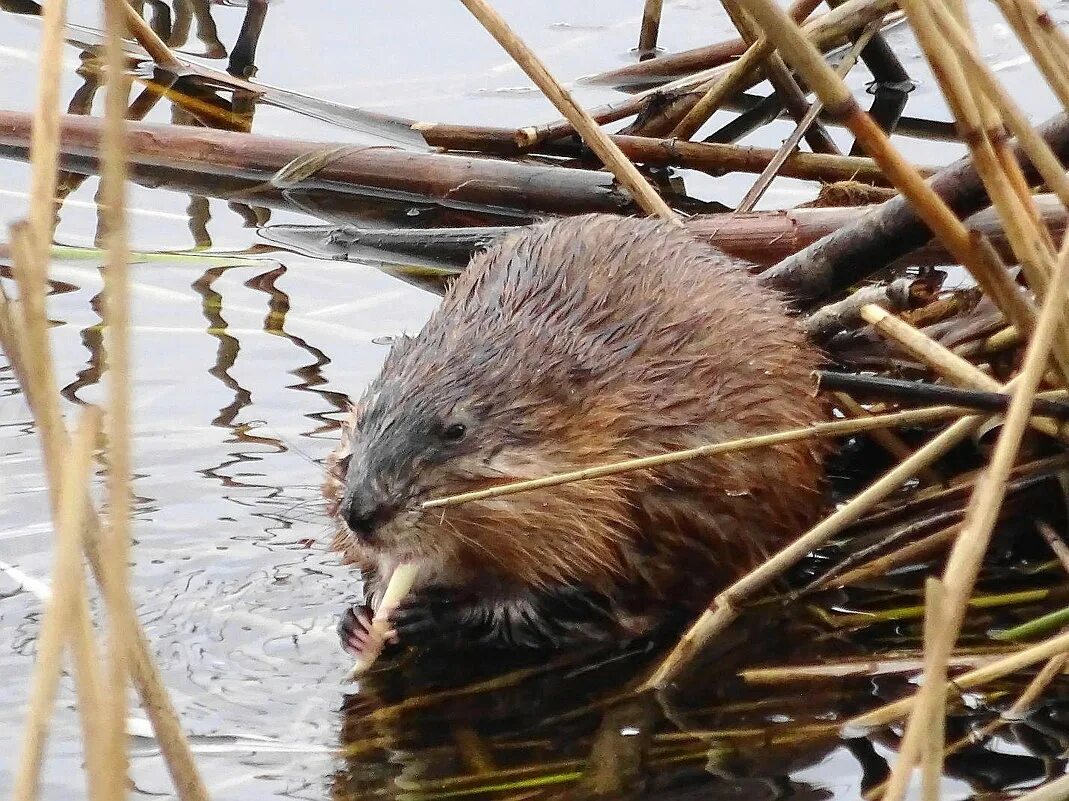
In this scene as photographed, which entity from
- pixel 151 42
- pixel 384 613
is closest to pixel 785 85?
pixel 151 42

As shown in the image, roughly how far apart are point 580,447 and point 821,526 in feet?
1.86

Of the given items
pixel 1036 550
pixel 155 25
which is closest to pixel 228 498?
pixel 1036 550

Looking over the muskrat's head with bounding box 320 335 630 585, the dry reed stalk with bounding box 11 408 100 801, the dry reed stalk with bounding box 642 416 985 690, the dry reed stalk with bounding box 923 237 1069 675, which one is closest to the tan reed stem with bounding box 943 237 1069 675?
the dry reed stalk with bounding box 923 237 1069 675

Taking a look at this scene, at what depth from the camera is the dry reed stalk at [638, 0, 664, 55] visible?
20.1 ft

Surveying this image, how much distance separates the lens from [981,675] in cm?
257

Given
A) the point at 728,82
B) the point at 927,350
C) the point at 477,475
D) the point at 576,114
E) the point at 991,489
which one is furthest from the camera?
the point at 728,82

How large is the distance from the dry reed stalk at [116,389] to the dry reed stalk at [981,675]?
1156mm

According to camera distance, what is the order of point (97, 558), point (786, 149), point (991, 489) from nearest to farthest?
point (97, 558) < point (991, 489) < point (786, 149)

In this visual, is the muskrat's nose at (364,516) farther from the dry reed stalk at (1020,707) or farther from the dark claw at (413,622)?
the dry reed stalk at (1020,707)

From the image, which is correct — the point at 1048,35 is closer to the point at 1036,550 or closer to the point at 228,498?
the point at 1036,550

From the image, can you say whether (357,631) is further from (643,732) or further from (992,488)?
(992,488)

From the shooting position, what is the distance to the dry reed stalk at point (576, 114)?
340cm

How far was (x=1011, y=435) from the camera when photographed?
2.04m

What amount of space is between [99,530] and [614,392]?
152 centimetres
